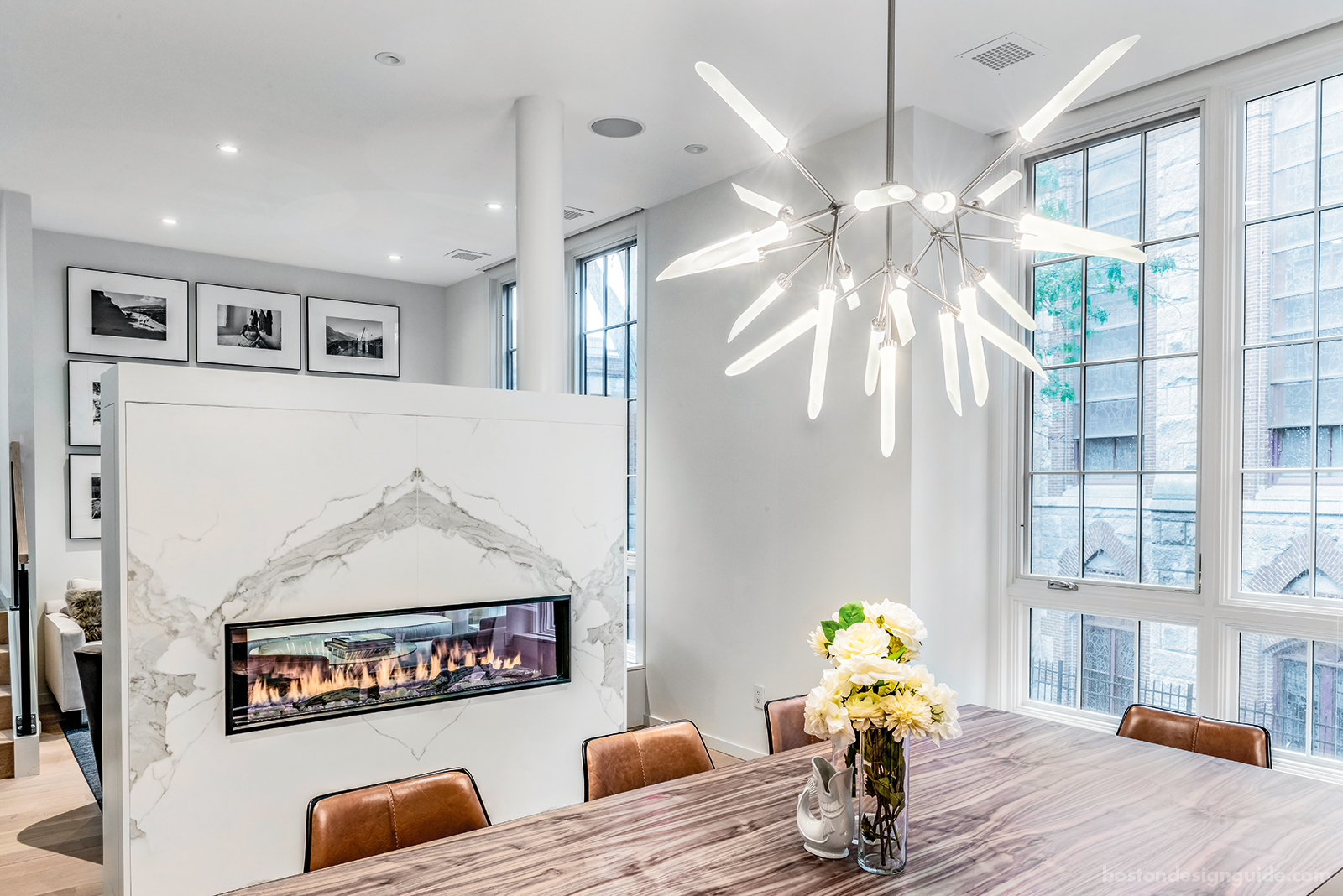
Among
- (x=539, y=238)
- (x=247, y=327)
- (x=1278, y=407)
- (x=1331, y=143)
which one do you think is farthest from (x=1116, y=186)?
(x=247, y=327)

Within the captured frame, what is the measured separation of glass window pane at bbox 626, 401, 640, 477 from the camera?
5023mm

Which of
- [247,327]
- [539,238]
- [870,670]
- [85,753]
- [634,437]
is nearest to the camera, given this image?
[870,670]

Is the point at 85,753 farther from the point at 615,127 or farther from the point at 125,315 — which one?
the point at 615,127

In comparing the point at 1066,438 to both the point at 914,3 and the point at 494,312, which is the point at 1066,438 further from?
the point at 494,312

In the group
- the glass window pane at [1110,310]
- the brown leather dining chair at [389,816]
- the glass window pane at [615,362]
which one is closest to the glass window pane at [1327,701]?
the glass window pane at [1110,310]

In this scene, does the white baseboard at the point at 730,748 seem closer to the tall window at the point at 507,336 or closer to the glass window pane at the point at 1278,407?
the glass window pane at the point at 1278,407

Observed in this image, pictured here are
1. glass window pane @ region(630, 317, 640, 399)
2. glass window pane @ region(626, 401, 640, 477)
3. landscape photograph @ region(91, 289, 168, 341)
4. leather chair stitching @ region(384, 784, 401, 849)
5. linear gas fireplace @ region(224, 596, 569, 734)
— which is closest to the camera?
leather chair stitching @ region(384, 784, 401, 849)

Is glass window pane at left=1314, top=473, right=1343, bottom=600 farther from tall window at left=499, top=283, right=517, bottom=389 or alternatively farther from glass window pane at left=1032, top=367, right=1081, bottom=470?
tall window at left=499, top=283, right=517, bottom=389

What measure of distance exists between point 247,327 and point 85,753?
2.90 metres

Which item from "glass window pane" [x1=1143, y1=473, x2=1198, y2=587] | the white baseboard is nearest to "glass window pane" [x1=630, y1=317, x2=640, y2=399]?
the white baseboard

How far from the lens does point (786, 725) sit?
249cm

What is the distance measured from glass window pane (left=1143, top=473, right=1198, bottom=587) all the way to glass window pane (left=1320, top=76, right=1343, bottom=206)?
3.46 ft

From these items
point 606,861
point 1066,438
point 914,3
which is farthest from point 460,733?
point 914,3

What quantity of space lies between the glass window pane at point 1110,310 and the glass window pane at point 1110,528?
0.50 meters
